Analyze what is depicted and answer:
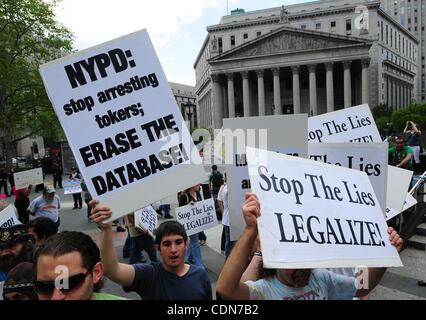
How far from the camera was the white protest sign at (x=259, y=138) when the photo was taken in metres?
3.62

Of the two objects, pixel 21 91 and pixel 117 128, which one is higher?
pixel 21 91

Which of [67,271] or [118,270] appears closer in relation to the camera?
[67,271]

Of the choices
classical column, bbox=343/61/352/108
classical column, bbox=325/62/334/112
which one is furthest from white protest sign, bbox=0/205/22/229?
classical column, bbox=343/61/352/108

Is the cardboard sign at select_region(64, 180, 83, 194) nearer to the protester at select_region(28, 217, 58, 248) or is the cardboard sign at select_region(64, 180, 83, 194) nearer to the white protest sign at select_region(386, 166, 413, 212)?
the protester at select_region(28, 217, 58, 248)

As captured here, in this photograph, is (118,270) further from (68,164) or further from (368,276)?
(68,164)

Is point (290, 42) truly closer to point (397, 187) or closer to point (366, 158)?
point (397, 187)

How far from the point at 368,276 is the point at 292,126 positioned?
1678mm

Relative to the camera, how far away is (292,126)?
11.9 ft

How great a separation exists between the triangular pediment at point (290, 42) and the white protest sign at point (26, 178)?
2106 inches

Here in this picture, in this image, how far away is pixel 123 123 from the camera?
2.82 meters

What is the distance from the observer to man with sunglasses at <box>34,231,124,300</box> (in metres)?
1.82
